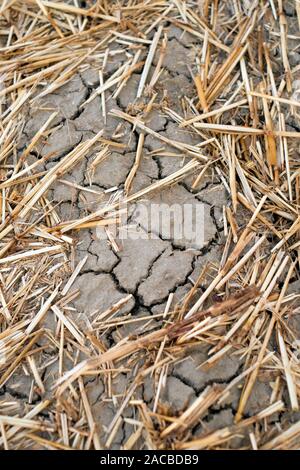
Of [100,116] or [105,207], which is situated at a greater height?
[100,116]

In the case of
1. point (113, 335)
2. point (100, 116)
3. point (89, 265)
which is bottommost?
point (113, 335)
